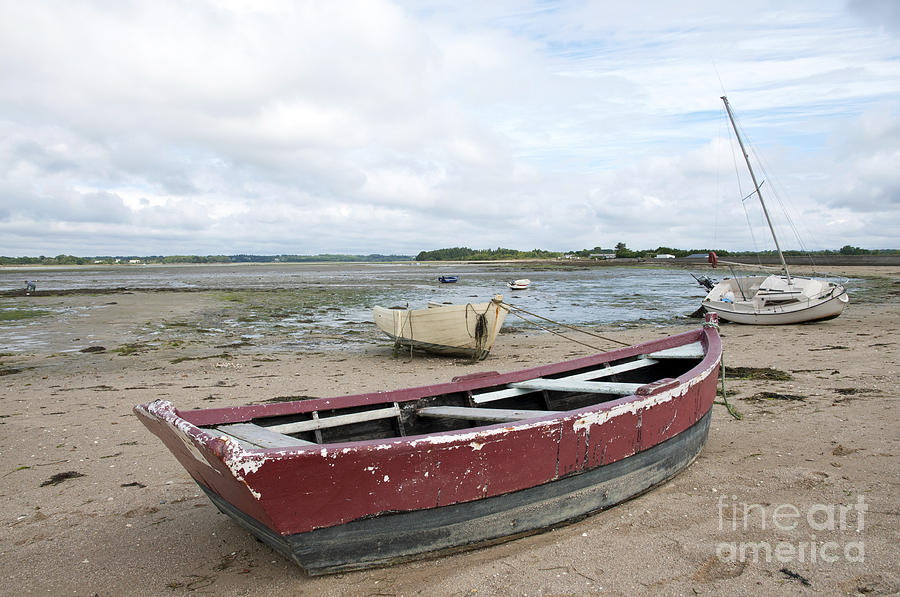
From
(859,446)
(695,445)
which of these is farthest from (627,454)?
(859,446)

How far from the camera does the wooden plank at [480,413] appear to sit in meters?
4.39

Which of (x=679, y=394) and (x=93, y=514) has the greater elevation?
(x=679, y=394)

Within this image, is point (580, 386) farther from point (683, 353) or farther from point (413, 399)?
point (683, 353)

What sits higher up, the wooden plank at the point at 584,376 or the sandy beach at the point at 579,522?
the wooden plank at the point at 584,376

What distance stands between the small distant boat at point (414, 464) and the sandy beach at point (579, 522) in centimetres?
19

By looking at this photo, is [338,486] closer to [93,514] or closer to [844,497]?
[93,514]

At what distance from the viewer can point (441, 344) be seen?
13.3 meters

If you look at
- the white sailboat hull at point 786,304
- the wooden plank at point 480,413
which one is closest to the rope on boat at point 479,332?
the wooden plank at point 480,413

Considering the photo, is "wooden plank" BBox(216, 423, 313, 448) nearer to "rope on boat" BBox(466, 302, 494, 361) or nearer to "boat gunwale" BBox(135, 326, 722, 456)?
"boat gunwale" BBox(135, 326, 722, 456)

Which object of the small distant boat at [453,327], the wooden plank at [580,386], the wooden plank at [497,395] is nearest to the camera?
the wooden plank at [580,386]

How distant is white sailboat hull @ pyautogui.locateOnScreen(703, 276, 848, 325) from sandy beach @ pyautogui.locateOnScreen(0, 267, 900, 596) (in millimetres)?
Answer: 6942

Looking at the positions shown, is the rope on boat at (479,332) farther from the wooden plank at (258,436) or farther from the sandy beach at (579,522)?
the wooden plank at (258,436)

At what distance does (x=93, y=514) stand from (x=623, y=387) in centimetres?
485

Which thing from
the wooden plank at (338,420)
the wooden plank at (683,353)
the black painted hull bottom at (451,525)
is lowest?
the black painted hull bottom at (451,525)
